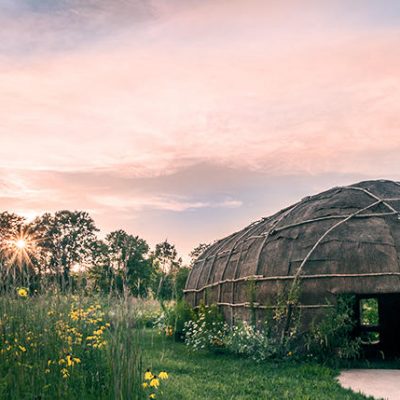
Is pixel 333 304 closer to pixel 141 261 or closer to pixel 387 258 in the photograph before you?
pixel 387 258

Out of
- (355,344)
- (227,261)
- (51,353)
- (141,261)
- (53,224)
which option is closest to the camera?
(51,353)

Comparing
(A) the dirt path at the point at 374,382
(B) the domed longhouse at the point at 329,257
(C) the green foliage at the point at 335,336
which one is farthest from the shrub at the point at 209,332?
(A) the dirt path at the point at 374,382

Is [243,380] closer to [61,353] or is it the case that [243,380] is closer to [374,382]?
[374,382]

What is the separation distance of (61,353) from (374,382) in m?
5.93

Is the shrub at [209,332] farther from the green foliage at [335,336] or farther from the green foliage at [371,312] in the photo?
the green foliage at [371,312]

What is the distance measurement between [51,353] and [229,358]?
276 inches

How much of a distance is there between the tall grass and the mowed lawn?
123cm

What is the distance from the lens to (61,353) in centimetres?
555

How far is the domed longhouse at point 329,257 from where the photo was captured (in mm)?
11086

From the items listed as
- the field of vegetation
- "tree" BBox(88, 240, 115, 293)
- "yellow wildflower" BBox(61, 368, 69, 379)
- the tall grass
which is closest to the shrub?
the field of vegetation

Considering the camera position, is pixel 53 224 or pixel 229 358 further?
pixel 53 224

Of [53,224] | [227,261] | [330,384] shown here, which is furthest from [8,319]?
[53,224]

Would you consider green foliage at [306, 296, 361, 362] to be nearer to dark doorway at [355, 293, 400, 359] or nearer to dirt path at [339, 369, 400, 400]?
dirt path at [339, 369, 400, 400]

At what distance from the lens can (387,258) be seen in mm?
11047
